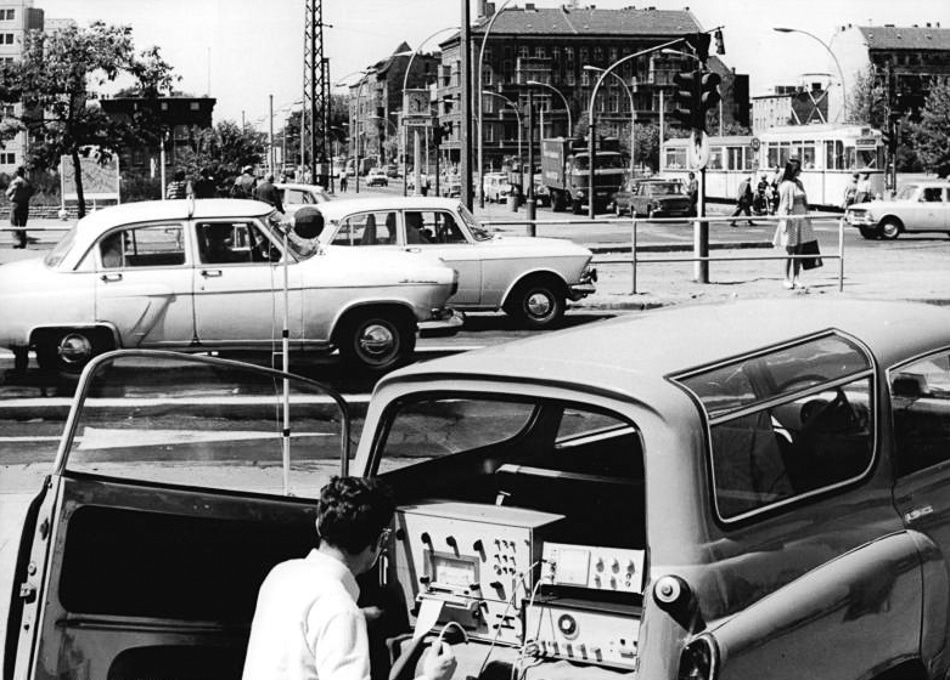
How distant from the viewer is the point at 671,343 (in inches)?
180

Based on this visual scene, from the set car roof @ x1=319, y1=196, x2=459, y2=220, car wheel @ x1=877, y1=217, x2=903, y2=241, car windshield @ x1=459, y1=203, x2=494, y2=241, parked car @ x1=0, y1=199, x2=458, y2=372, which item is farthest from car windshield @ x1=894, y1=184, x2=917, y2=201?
parked car @ x1=0, y1=199, x2=458, y2=372

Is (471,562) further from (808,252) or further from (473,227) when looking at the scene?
(808,252)

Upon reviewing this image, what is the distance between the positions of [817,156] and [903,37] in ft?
164

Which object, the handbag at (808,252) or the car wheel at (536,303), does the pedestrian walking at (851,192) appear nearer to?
the handbag at (808,252)

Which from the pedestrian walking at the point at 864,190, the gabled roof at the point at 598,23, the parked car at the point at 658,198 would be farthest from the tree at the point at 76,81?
the gabled roof at the point at 598,23

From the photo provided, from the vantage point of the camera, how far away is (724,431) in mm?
4137

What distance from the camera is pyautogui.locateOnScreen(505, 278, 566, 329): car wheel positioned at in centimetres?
1855

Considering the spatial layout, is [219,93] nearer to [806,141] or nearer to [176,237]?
[176,237]

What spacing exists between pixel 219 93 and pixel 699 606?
15.3 meters

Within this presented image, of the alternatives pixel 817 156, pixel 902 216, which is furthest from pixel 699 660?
pixel 817 156

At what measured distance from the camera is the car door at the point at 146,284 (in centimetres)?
1413

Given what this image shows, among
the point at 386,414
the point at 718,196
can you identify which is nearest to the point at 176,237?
the point at 386,414

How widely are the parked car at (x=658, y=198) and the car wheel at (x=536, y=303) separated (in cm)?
3468

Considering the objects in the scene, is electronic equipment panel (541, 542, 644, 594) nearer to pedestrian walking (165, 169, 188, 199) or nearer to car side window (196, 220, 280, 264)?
car side window (196, 220, 280, 264)
